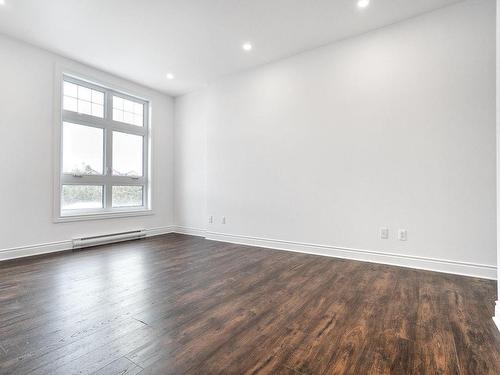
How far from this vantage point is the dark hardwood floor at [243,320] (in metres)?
1.35

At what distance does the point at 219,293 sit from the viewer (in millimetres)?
2271

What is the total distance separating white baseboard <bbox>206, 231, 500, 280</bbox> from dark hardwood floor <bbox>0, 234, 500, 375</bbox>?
0.52 feet

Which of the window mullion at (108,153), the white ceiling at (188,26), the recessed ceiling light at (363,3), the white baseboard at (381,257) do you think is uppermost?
the white ceiling at (188,26)

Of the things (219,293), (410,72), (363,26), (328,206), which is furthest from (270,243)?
(363,26)

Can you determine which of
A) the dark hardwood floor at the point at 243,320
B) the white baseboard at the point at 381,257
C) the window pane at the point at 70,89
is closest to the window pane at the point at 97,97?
the window pane at the point at 70,89

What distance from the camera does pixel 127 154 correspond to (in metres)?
4.89

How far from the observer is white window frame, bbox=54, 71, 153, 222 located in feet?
12.5

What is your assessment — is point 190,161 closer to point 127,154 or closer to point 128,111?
point 127,154

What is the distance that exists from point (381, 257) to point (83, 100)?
16.8 ft

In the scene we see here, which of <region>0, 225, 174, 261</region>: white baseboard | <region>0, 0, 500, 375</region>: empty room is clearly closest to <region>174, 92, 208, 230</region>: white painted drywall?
<region>0, 0, 500, 375</region>: empty room

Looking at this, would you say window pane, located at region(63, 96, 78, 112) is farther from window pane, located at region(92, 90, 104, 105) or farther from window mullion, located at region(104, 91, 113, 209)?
window mullion, located at region(104, 91, 113, 209)

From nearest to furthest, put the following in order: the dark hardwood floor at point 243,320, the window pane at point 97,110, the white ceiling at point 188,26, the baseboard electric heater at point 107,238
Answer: the dark hardwood floor at point 243,320
the white ceiling at point 188,26
the baseboard electric heater at point 107,238
the window pane at point 97,110

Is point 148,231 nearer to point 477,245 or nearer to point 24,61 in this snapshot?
point 24,61

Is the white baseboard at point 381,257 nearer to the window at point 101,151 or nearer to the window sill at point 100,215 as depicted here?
the window sill at point 100,215
